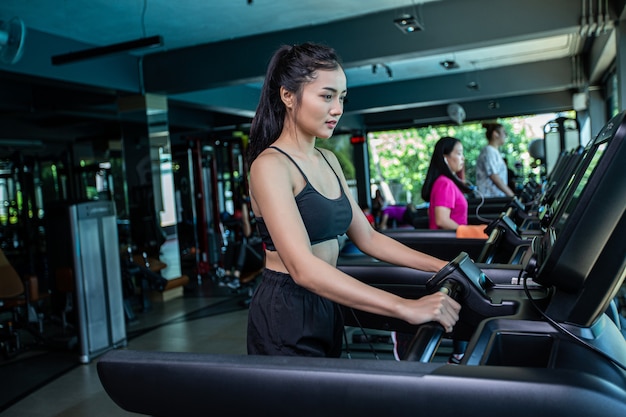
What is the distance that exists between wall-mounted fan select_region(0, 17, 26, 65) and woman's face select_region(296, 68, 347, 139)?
3.57m

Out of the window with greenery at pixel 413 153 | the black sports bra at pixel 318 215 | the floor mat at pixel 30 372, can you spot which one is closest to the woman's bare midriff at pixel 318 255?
the black sports bra at pixel 318 215

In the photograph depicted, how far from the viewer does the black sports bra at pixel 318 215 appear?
1.29 m

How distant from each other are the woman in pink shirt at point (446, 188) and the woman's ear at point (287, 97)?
6.86 feet

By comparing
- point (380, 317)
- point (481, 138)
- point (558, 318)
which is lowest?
point (380, 317)

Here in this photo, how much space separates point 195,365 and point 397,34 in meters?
5.65

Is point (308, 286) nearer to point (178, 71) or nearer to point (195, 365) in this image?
point (195, 365)

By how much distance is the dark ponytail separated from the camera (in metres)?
1.30

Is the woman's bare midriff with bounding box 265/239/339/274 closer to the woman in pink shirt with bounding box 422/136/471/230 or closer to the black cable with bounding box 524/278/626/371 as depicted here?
the black cable with bounding box 524/278/626/371

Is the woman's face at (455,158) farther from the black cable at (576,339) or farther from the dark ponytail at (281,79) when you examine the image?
the black cable at (576,339)

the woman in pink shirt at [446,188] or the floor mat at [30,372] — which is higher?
the woman in pink shirt at [446,188]

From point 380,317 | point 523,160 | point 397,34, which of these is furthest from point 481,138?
point 380,317

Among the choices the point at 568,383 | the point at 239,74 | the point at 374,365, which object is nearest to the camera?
the point at 568,383

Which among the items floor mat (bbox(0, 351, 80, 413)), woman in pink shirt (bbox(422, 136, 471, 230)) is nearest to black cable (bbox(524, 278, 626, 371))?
woman in pink shirt (bbox(422, 136, 471, 230))

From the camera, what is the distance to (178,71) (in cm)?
693
